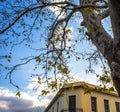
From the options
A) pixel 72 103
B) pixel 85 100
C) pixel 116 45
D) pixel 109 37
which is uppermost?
pixel 85 100

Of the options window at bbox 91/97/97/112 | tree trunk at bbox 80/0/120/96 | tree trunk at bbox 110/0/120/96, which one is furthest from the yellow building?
tree trunk at bbox 110/0/120/96

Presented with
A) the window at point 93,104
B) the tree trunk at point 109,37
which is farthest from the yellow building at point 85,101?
the tree trunk at point 109,37

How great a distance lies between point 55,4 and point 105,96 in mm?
22674

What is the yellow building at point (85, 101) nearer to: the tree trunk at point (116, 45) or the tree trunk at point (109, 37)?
the tree trunk at point (109, 37)

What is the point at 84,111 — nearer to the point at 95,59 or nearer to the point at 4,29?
the point at 95,59

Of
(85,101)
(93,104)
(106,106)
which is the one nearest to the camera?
(85,101)

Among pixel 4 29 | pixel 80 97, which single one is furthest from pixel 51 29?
pixel 80 97

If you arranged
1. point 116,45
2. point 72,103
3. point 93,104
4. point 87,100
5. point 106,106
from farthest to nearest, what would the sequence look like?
point 106,106 → point 93,104 → point 72,103 → point 87,100 → point 116,45

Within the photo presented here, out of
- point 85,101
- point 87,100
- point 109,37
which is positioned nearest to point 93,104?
point 87,100

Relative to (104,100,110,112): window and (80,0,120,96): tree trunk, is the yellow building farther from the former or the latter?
(80,0,120,96): tree trunk

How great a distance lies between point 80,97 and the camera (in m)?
25.1

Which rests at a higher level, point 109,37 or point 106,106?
point 106,106

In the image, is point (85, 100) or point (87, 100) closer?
point (85, 100)

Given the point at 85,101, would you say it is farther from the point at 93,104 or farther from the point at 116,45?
the point at 116,45
